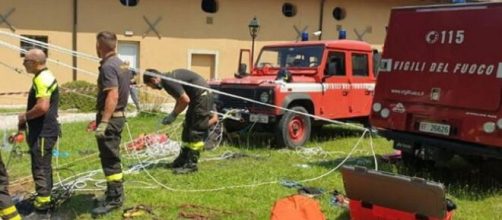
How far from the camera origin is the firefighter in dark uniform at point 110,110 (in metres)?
5.62

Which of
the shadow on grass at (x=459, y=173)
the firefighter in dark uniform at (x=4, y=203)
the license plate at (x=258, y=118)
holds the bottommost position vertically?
the shadow on grass at (x=459, y=173)

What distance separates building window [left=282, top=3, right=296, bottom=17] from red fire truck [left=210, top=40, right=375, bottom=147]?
34.0ft

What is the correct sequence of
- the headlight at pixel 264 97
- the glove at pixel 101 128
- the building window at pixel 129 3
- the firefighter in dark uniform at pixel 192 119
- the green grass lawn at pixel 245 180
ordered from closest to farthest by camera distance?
the glove at pixel 101 128, the green grass lawn at pixel 245 180, the firefighter in dark uniform at pixel 192 119, the headlight at pixel 264 97, the building window at pixel 129 3

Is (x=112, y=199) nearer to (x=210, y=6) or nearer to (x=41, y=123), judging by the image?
(x=41, y=123)

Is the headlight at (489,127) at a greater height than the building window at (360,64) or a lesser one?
lesser

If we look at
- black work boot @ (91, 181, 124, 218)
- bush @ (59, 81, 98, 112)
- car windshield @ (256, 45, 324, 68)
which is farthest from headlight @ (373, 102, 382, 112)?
bush @ (59, 81, 98, 112)

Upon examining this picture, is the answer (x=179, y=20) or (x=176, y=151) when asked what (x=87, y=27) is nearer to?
(x=179, y=20)

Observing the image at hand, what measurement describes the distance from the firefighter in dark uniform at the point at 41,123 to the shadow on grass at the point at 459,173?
4.14 meters

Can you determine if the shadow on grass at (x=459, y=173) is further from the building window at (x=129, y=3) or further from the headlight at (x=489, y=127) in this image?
the building window at (x=129, y=3)

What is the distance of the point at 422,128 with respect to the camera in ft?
25.0

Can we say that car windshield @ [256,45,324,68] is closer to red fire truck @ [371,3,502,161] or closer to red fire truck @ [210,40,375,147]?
red fire truck @ [210,40,375,147]

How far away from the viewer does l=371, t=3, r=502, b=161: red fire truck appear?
22.6ft

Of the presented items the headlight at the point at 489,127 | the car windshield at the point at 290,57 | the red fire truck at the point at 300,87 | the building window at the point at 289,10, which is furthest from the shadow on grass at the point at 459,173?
the building window at the point at 289,10

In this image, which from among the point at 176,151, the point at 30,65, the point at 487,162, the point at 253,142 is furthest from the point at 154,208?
the point at 253,142
